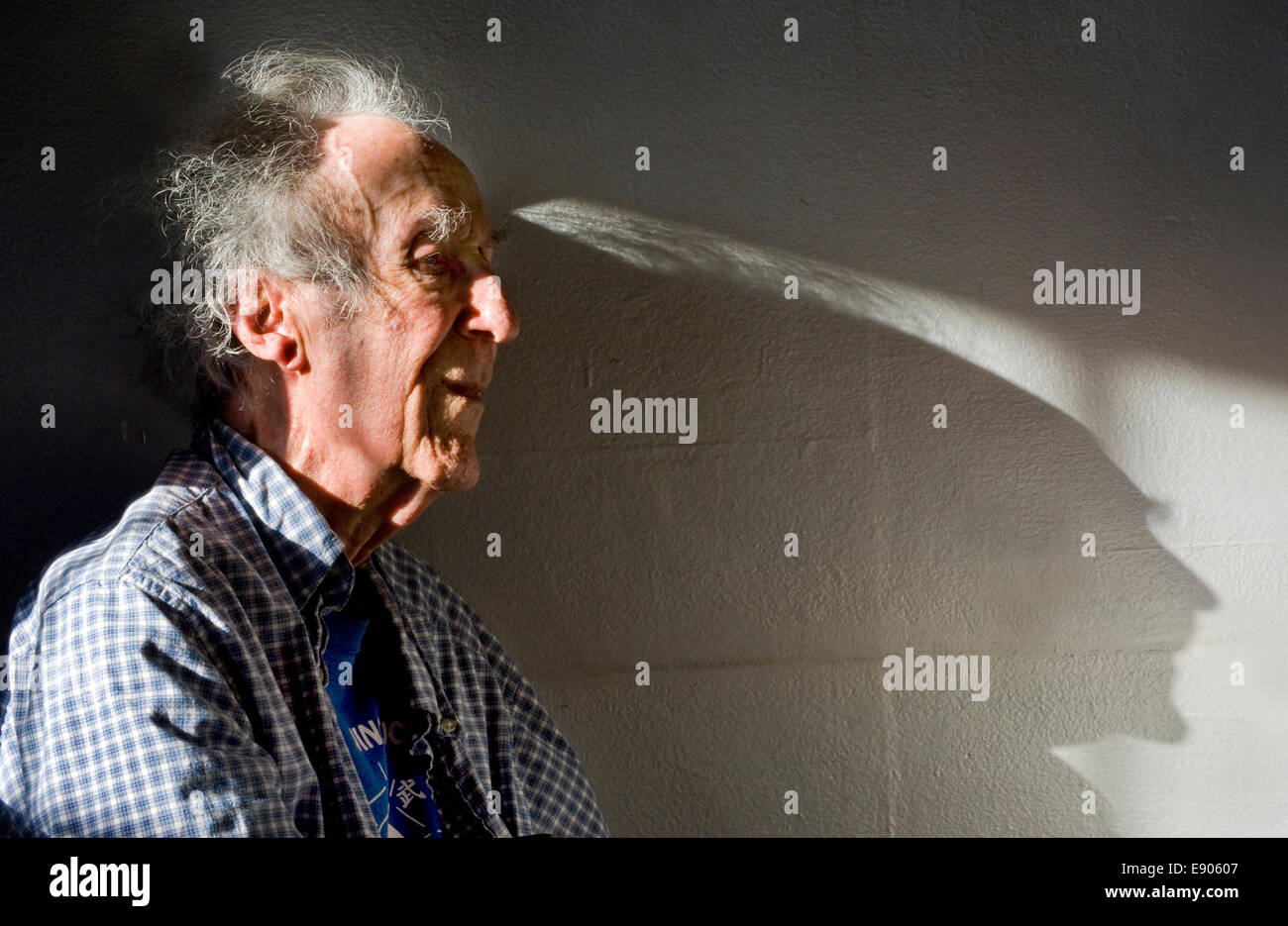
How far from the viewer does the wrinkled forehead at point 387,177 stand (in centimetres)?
135

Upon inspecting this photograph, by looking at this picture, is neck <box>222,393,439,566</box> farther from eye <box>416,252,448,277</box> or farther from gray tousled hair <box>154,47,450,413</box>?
eye <box>416,252,448,277</box>

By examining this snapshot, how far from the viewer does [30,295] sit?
1.60 metres

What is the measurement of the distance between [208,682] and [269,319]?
18.4 inches

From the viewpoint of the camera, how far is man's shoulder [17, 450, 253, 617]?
1.17 m

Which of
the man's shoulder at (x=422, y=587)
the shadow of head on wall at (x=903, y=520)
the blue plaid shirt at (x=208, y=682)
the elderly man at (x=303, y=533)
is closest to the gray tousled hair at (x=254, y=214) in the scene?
the elderly man at (x=303, y=533)

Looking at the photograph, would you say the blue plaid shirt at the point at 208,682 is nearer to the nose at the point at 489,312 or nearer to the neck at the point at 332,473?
the neck at the point at 332,473

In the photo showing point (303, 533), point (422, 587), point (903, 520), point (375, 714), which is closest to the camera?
point (303, 533)

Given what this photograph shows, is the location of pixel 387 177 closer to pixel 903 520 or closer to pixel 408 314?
pixel 408 314

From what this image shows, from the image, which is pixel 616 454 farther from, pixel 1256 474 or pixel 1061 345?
pixel 1256 474

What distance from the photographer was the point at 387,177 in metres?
1.36

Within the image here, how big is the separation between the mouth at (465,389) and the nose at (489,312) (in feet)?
0.23

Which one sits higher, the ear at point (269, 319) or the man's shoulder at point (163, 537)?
the ear at point (269, 319)

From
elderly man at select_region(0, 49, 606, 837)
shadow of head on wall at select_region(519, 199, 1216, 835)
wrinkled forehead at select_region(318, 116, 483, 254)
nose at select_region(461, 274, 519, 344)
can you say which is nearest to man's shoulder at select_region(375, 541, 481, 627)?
elderly man at select_region(0, 49, 606, 837)

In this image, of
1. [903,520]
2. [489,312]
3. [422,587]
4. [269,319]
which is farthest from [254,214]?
[903,520]
